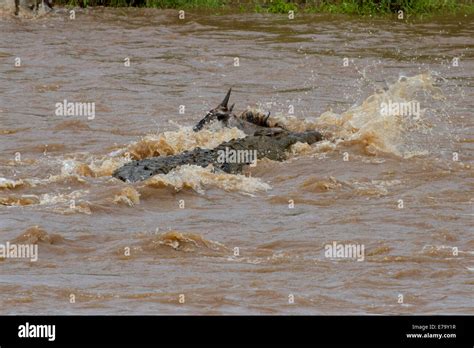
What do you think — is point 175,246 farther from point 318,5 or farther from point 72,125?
point 318,5

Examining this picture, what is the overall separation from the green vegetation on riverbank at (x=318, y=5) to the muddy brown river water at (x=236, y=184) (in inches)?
120

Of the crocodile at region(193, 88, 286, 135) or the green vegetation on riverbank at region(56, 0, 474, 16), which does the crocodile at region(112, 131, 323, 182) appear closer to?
the crocodile at region(193, 88, 286, 135)

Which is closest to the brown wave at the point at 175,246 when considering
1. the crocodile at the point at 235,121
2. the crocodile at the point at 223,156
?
the crocodile at the point at 223,156

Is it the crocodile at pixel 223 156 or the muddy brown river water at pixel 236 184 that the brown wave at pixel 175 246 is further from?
the crocodile at pixel 223 156

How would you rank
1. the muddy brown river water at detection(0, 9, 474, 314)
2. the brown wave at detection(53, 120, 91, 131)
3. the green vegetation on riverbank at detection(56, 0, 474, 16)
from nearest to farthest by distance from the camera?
the muddy brown river water at detection(0, 9, 474, 314) → the brown wave at detection(53, 120, 91, 131) → the green vegetation on riverbank at detection(56, 0, 474, 16)

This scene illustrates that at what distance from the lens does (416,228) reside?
31.8 feet

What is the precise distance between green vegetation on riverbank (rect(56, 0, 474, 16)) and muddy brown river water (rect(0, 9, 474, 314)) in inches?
120

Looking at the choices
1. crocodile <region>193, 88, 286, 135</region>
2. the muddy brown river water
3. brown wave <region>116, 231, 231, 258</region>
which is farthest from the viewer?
crocodile <region>193, 88, 286, 135</region>

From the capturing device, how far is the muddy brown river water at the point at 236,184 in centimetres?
785

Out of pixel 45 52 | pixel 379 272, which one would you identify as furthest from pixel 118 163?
pixel 45 52

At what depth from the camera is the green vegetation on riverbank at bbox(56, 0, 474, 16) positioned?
2436 cm

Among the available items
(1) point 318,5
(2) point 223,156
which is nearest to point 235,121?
(2) point 223,156

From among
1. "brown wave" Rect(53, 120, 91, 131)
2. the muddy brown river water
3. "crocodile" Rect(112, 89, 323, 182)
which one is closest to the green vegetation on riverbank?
the muddy brown river water
